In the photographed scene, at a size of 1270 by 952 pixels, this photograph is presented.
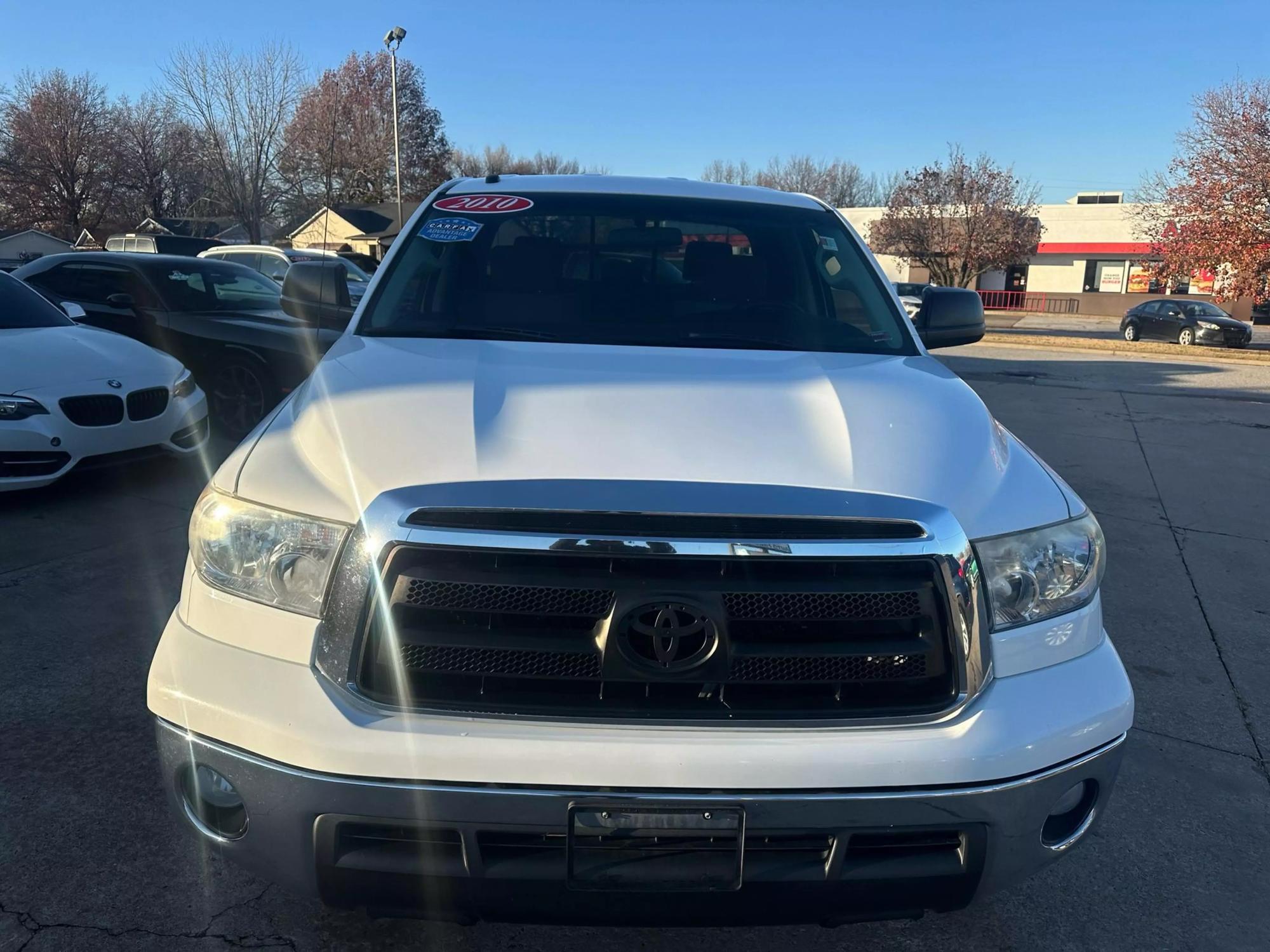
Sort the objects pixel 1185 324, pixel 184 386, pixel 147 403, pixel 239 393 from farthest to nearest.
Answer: pixel 1185 324 < pixel 239 393 < pixel 184 386 < pixel 147 403

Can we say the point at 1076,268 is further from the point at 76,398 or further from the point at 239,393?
the point at 76,398

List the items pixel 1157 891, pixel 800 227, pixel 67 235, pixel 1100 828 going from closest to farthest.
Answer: pixel 1157 891 < pixel 1100 828 < pixel 800 227 < pixel 67 235

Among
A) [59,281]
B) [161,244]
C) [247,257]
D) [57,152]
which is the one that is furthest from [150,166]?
[59,281]

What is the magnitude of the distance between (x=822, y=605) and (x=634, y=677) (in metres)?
0.39

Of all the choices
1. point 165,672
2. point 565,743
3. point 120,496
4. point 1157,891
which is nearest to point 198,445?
point 120,496

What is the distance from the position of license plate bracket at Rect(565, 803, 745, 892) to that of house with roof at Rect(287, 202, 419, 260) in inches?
1644

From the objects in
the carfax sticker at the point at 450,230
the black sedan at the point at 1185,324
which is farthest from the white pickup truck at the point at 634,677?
the black sedan at the point at 1185,324

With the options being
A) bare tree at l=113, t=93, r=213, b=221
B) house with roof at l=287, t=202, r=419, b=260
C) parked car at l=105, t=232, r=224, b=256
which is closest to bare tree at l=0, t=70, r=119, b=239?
bare tree at l=113, t=93, r=213, b=221

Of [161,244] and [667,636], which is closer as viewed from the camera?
[667,636]

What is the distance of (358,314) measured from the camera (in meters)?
3.08

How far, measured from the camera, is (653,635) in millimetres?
1725

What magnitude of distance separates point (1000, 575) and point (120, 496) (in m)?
5.95

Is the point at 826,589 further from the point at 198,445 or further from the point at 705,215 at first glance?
the point at 198,445

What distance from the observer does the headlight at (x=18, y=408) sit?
5.40 metres
